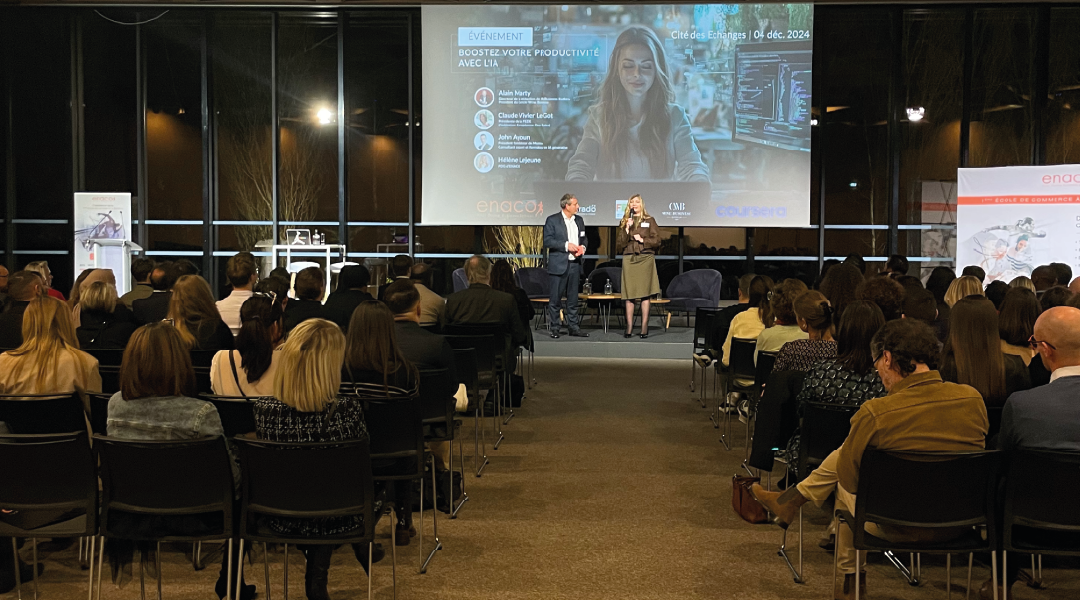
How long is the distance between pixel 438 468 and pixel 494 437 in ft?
5.87

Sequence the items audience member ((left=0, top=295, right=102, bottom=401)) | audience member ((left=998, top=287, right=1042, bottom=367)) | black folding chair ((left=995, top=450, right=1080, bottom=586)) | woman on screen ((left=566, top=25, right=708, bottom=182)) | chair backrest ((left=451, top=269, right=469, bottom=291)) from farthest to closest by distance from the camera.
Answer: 1. woman on screen ((left=566, top=25, right=708, bottom=182))
2. chair backrest ((left=451, top=269, right=469, bottom=291))
3. audience member ((left=998, top=287, right=1042, bottom=367))
4. audience member ((left=0, top=295, right=102, bottom=401))
5. black folding chair ((left=995, top=450, right=1080, bottom=586))

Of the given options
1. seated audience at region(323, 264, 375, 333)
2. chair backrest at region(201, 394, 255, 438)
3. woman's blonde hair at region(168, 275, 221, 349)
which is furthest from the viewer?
seated audience at region(323, 264, 375, 333)

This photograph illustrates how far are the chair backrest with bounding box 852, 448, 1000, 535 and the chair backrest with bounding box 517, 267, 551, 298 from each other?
339 inches

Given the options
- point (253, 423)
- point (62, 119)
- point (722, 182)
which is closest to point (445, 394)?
point (253, 423)

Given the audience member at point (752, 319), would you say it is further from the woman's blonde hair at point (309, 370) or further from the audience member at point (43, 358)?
the audience member at point (43, 358)

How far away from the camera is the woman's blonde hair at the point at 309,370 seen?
3229 millimetres

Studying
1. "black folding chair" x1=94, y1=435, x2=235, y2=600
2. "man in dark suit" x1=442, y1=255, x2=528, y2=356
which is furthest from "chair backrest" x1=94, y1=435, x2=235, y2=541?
"man in dark suit" x1=442, y1=255, x2=528, y2=356

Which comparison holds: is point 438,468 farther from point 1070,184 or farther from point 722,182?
point 1070,184

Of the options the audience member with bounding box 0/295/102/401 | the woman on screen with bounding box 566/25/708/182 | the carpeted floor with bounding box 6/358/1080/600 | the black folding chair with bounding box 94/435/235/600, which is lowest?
the carpeted floor with bounding box 6/358/1080/600

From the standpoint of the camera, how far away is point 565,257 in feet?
35.4

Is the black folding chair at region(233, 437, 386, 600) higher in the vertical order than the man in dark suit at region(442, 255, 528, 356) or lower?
lower

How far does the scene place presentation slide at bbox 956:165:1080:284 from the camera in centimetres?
1062

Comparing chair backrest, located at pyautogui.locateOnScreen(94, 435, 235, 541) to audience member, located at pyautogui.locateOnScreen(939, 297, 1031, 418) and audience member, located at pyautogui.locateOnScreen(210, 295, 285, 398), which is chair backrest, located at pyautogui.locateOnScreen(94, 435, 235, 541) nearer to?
audience member, located at pyautogui.locateOnScreen(210, 295, 285, 398)

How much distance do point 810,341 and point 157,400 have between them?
2.98 m
